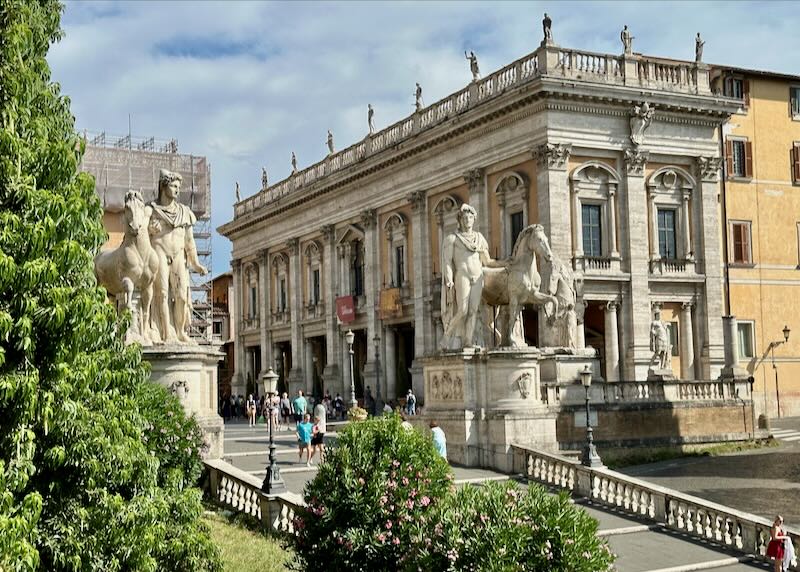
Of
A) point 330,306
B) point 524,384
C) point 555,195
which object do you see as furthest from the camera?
point 330,306

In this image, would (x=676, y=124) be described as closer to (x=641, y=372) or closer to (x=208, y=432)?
Answer: (x=641, y=372)

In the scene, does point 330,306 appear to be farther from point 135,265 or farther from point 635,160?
point 135,265

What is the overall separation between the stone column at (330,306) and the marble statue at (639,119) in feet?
68.4

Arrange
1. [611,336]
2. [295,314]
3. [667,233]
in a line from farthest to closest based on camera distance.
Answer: [295,314]
[667,233]
[611,336]

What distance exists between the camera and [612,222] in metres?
40.4

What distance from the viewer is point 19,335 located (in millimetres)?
8328

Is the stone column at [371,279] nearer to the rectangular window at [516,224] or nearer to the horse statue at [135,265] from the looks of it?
the rectangular window at [516,224]

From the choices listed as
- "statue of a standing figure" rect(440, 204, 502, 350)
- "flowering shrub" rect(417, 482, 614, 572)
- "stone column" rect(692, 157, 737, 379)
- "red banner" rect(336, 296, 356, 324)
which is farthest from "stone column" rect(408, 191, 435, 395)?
"flowering shrub" rect(417, 482, 614, 572)

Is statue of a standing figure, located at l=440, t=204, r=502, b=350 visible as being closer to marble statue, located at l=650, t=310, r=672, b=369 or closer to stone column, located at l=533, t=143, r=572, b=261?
marble statue, located at l=650, t=310, r=672, b=369

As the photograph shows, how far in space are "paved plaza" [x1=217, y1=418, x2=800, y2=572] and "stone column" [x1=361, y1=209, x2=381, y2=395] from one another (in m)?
15.7

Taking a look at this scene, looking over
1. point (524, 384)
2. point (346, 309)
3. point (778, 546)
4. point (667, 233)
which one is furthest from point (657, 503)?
point (346, 309)

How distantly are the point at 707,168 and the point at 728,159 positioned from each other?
328 cm

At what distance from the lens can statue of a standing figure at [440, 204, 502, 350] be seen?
23.3 meters

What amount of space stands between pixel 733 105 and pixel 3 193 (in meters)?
38.5
